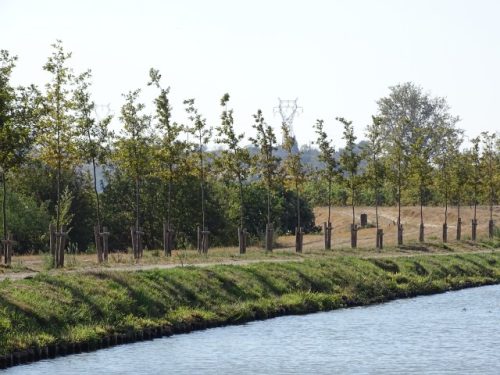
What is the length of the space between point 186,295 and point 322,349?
8555 mm

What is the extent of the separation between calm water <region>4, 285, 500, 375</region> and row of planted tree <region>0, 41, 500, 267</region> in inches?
447

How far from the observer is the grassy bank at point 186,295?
3091cm

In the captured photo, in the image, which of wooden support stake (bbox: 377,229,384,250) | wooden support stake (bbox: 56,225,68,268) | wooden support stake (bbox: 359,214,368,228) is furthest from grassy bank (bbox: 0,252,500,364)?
wooden support stake (bbox: 359,214,368,228)

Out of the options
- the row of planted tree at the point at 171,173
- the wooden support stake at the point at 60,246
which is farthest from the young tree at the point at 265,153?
the wooden support stake at the point at 60,246

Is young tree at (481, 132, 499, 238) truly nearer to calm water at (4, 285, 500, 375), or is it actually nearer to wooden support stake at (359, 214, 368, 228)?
wooden support stake at (359, 214, 368, 228)

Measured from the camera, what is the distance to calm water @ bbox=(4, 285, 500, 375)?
27188 millimetres

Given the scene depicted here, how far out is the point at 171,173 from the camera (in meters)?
55.7

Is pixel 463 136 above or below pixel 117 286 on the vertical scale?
above

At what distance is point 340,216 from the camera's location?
309 feet

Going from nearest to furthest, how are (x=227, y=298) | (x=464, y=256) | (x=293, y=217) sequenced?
(x=227, y=298) < (x=464, y=256) < (x=293, y=217)

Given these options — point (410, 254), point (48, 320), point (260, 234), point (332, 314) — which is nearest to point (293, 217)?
point (260, 234)

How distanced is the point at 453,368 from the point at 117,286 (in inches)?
510

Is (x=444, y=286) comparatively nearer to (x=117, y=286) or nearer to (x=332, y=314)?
(x=332, y=314)

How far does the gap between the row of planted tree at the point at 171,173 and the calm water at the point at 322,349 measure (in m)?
11.4
